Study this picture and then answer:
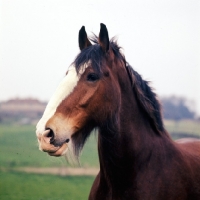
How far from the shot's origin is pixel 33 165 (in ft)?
23.9

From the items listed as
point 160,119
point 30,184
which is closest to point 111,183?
point 160,119

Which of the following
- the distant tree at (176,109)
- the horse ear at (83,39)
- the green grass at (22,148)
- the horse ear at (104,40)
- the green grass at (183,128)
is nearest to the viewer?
the horse ear at (104,40)

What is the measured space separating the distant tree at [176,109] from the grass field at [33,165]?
0.14m

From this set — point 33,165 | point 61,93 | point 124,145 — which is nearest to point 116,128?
point 124,145

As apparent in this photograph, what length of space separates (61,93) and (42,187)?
443 cm

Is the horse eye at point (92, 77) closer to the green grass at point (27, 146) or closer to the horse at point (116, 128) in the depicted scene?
the horse at point (116, 128)

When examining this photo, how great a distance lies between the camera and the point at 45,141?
295 cm

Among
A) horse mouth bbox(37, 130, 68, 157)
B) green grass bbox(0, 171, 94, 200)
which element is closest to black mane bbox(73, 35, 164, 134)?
horse mouth bbox(37, 130, 68, 157)

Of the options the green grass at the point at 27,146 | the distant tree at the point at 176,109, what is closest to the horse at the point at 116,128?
the distant tree at the point at 176,109

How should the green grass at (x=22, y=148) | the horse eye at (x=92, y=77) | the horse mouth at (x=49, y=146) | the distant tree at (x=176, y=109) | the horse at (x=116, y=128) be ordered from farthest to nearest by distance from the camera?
the green grass at (x=22, y=148) < the distant tree at (x=176, y=109) < the horse eye at (x=92, y=77) < the horse at (x=116, y=128) < the horse mouth at (x=49, y=146)

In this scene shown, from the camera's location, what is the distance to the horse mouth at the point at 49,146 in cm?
295

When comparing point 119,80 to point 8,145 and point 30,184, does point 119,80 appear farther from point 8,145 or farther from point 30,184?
point 30,184

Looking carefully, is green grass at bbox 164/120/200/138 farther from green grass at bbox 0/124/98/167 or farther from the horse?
the horse

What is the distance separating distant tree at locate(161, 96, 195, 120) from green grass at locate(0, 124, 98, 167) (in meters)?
1.19
